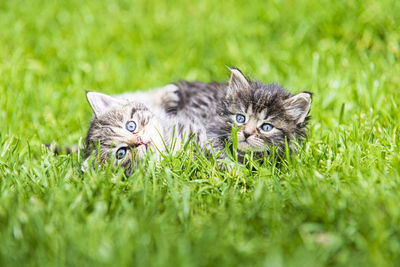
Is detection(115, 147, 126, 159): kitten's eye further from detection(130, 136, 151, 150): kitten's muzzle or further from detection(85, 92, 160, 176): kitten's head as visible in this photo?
detection(130, 136, 151, 150): kitten's muzzle

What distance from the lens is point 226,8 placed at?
7043mm

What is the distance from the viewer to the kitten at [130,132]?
11.7 ft

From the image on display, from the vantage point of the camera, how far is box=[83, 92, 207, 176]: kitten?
3.57m

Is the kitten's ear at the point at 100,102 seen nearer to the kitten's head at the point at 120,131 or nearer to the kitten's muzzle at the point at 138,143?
the kitten's head at the point at 120,131

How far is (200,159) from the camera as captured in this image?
3381 mm

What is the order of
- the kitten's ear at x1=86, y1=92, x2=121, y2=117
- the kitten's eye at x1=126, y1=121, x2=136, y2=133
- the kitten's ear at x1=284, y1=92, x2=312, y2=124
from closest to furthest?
the kitten's ear at x1=284, y1=92, x2=312, y2=124, the kitten's eye at x1=126, y1=121, x2=136, y2=133, the kitten's ear at x1=86, y1=92, x2=121, y2=117

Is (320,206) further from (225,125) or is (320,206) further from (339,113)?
(339,113)

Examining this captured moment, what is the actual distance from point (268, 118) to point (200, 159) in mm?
693

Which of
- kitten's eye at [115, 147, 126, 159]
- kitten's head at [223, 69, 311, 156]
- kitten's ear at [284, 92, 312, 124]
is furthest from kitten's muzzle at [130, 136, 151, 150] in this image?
kitten's ear at [284, 92, 312, 124]

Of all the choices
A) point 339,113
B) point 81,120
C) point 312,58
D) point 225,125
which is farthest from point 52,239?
point 312,58

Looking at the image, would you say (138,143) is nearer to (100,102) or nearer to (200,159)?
(200,159)

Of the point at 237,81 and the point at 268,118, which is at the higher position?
the point at 237,81

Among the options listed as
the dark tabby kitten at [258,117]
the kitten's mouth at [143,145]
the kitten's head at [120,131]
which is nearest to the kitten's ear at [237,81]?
the dark tabby kitten at [258,117]

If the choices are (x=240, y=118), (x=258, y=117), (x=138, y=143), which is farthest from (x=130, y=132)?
(x=258, y=117)
